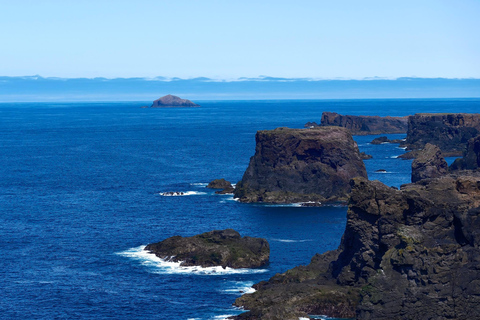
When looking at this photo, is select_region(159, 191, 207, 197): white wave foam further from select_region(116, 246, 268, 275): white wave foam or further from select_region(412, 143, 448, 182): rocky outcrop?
select_region(116, 246, 268, 275): white wave foam

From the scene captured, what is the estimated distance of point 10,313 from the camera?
73.7m

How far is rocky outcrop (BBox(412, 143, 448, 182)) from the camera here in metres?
140

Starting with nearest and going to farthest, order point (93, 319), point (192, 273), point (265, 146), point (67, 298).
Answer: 1. point (93, 319)
2. point (67, 298)
3. point (192, 273)
4. point (265, 146)

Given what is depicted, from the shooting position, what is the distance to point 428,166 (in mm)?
140625

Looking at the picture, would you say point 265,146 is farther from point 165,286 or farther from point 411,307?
point 411,307

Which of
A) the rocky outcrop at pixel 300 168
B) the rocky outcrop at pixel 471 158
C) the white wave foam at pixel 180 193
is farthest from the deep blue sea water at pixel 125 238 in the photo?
the rocky outcrop at pixel 471 158

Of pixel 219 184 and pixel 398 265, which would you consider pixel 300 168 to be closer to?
pixel 219 184

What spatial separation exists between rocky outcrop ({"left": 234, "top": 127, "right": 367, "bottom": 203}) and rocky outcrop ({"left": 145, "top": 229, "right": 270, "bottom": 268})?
4174cm

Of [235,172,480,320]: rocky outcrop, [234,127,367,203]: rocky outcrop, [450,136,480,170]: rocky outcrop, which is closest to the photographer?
[235,172,480,320]: rocky outcrop

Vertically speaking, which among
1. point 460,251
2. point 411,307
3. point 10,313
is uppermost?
point 460,251

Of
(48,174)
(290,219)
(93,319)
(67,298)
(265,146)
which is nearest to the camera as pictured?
(93,319)

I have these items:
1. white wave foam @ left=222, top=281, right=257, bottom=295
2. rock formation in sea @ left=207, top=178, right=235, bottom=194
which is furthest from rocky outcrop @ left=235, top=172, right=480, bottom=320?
rock formation in sea @ left=207, top=178, right=235, bottom=194

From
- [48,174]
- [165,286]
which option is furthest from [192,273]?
[48,174]

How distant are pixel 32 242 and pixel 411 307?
2375 inches
